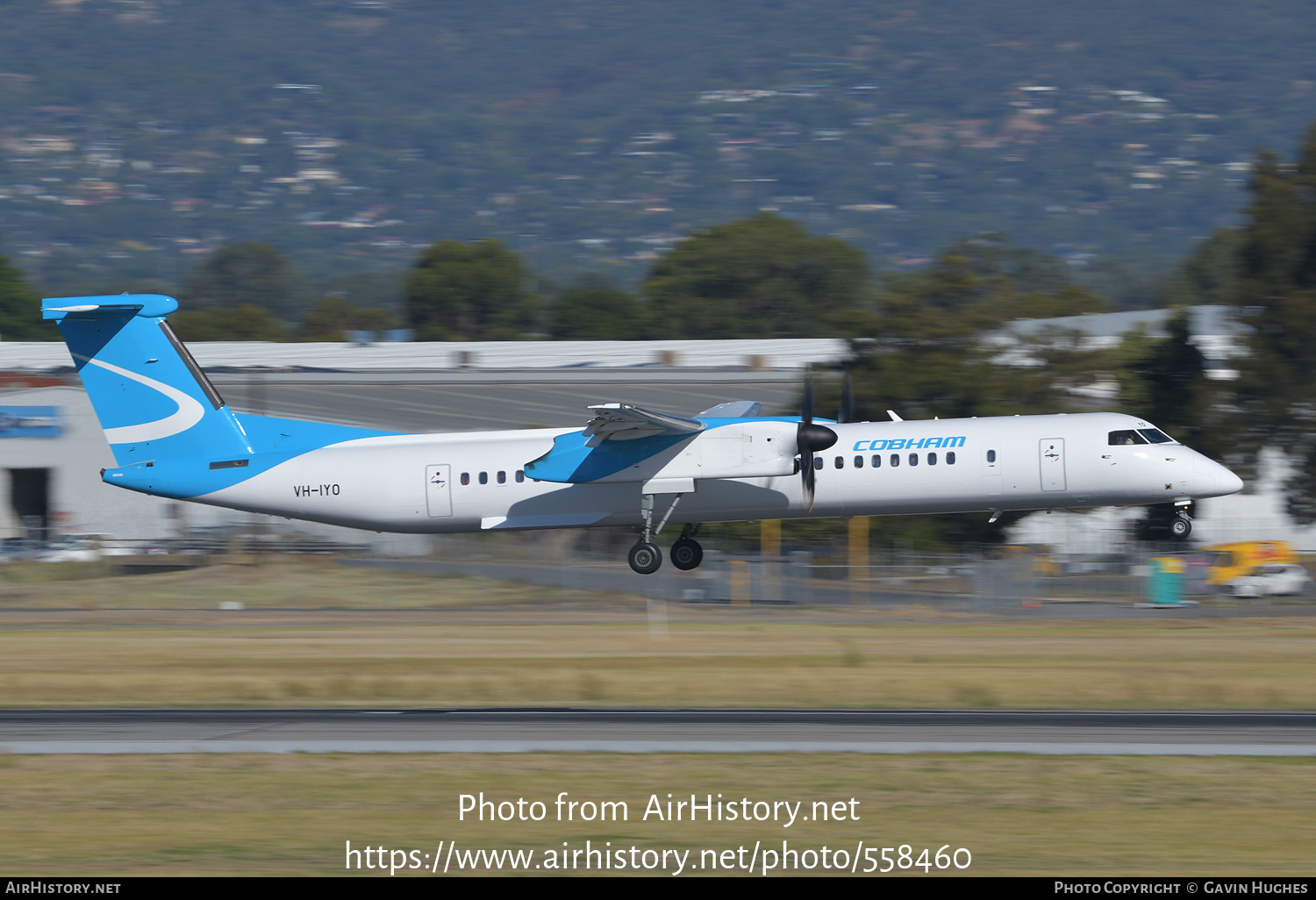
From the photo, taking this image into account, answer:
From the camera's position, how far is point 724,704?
2036cm

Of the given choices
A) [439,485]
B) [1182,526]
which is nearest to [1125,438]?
[1182,526]

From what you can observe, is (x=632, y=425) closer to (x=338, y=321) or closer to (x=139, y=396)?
(x=139, y=396)

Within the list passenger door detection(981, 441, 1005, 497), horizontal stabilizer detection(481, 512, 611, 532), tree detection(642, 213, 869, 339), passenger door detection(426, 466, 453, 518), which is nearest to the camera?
passenger door detection(981, 441, 1005, 497)

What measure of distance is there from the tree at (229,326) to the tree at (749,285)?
88.5 feet

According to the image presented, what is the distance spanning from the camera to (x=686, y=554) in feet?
90.4

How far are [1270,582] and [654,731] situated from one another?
66.6ft

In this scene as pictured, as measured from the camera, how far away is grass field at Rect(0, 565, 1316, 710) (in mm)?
21281

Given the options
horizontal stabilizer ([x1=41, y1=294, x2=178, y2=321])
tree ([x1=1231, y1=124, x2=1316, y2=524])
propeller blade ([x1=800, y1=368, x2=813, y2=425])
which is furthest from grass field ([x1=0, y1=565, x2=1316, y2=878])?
tree ([x1=1231, y1=124, x2=1316, y2=524])

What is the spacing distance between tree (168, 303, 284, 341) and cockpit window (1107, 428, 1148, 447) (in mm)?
77584

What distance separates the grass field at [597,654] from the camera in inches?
838

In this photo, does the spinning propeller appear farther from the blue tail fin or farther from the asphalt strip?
the blue tail fin

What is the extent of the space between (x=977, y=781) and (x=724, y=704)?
239 inches

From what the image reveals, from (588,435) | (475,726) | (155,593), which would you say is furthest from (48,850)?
(155,593)

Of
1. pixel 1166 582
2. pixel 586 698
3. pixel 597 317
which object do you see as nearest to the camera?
pixel 586 698
